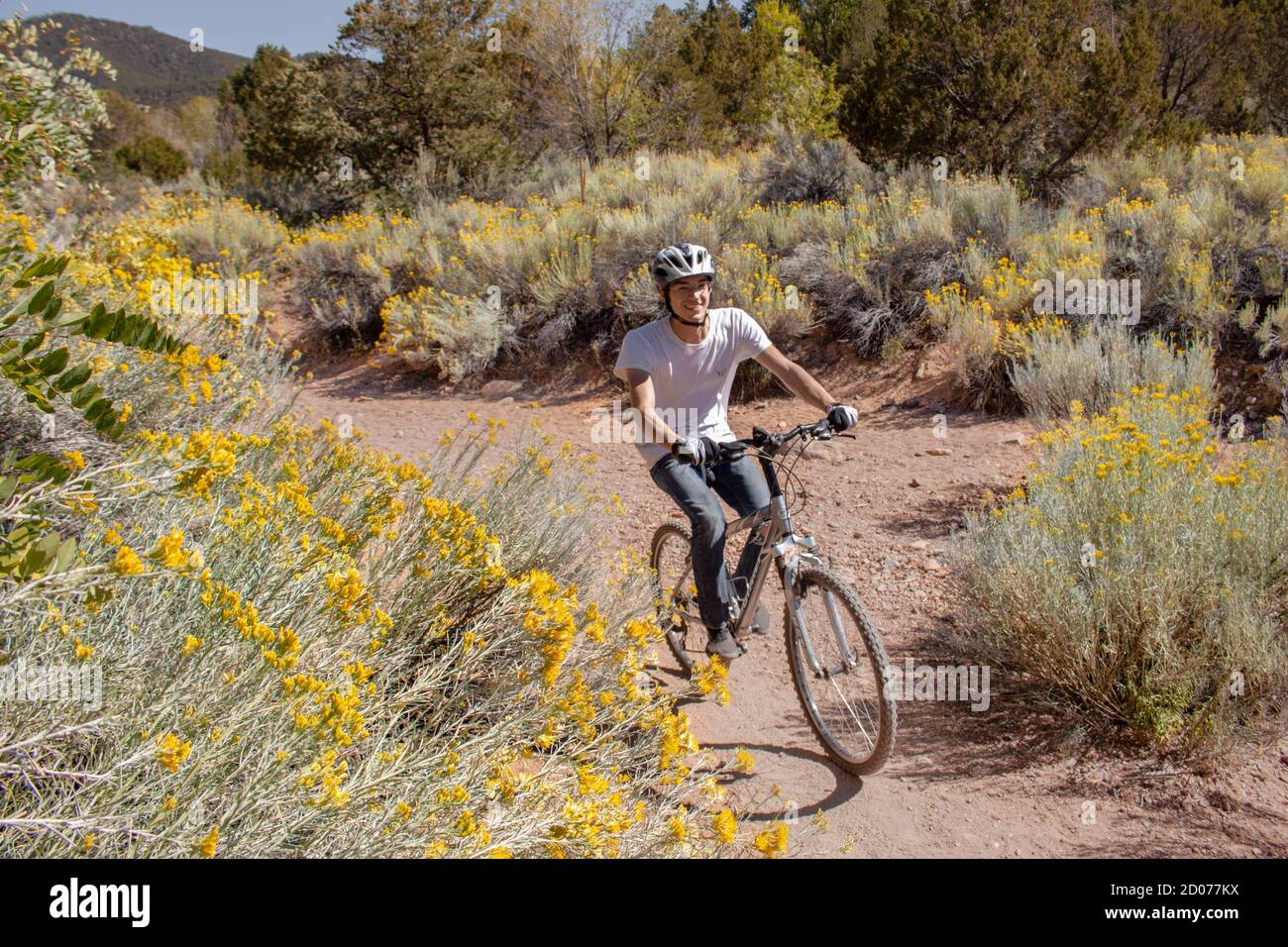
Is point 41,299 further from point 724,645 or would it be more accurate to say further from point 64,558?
point 724,645

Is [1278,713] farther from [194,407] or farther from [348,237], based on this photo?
[348,237]

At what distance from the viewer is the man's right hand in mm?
3215

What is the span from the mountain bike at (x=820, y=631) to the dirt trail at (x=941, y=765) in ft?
0.50

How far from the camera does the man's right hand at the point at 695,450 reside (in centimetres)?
321

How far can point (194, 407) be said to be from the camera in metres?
4.45

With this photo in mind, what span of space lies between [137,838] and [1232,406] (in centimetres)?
734

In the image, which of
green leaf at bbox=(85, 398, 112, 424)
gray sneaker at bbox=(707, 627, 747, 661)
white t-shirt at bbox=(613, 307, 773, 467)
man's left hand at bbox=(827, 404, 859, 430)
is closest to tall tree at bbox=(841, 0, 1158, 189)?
white t-shirt at bbox=(613, 307, 773, 467)

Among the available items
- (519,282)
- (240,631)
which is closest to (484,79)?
(519,282)

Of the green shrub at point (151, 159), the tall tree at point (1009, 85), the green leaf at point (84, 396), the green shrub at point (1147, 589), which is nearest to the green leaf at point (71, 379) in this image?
the green leaf at point (84, 396)

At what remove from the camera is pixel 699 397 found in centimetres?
379

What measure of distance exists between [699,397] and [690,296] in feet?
1.45

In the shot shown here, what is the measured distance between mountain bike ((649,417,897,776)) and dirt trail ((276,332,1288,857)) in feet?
0.50

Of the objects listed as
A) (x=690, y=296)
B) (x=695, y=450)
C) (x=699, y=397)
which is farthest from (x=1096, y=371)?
(x=695, y=450)

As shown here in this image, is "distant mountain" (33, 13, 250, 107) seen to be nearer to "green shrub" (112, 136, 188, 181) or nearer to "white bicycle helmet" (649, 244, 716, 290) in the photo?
"green shrub" (112, 136, 188, 181)
